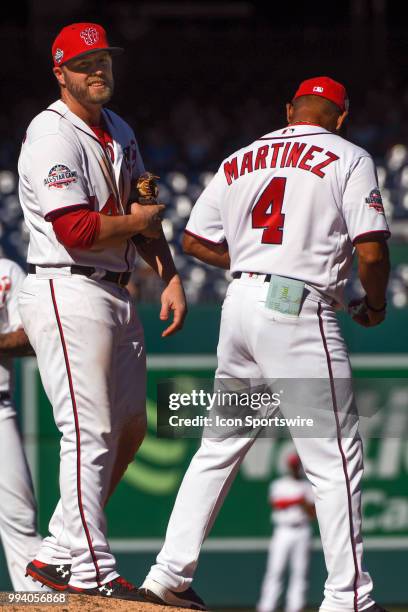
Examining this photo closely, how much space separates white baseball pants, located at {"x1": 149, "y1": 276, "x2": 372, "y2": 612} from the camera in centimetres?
344

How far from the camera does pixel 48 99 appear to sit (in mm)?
9805

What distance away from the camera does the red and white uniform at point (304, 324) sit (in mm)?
3465

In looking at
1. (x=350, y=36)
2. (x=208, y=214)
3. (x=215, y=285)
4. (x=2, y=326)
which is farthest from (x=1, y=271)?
(x=350, y=36)

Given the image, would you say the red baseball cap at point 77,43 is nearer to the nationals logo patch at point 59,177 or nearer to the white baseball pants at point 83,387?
the nationals logo patch at point 59,177

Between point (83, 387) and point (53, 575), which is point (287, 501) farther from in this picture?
point (83, 387)

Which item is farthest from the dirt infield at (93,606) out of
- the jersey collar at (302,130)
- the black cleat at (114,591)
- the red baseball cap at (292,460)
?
the red baseball cap at (292,460)

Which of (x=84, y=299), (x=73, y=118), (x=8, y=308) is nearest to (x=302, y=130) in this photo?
(x=73, y=118)

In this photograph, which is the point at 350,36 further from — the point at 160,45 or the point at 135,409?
the point at 135,409

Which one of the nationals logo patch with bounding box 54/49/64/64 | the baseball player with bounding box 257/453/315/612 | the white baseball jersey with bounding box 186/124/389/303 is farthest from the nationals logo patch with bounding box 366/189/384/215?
the baseball player with bounding box 257/453/315/612

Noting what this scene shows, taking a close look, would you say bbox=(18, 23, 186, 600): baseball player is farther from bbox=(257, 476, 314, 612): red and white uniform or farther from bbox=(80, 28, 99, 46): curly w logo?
bbox=(257, 476, 314, 612): red and white uniform

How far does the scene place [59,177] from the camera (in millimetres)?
3471

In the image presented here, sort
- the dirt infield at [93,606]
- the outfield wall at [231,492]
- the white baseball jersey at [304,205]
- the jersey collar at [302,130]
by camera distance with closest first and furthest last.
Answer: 1. the dirt infield at [93,606]
2. the white baseball jersey at [304,205]
3. the jersey collar at [302,130]
4. the outfield wall at [231,492]

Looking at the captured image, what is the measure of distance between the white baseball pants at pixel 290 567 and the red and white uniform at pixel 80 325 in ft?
14.2

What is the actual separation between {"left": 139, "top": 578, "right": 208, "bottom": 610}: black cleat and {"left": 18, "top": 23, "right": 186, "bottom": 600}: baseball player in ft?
0.17
